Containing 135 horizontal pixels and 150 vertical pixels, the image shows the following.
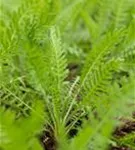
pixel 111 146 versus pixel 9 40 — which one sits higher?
pixel 9 40

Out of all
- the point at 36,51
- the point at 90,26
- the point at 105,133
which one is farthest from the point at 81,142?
the point at 90,26

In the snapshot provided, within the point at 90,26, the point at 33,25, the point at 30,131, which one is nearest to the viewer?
the point at 30,131

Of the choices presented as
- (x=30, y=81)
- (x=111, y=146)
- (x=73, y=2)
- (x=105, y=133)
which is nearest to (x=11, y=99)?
(x=30, y=81)

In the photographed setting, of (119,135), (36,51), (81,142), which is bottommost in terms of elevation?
(119,135)

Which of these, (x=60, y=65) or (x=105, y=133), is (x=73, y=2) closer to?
(x=60, y=65)

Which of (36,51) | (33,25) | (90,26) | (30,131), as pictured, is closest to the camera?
(30,131)

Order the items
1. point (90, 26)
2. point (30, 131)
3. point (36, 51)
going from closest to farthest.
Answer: point (30, 131)
point (36, 51)
point (90, 26)

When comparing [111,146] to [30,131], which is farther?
[111,146]

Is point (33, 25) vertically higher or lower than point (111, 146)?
higher

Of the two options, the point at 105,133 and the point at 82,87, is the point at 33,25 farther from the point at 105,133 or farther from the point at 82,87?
the point at 105,133
